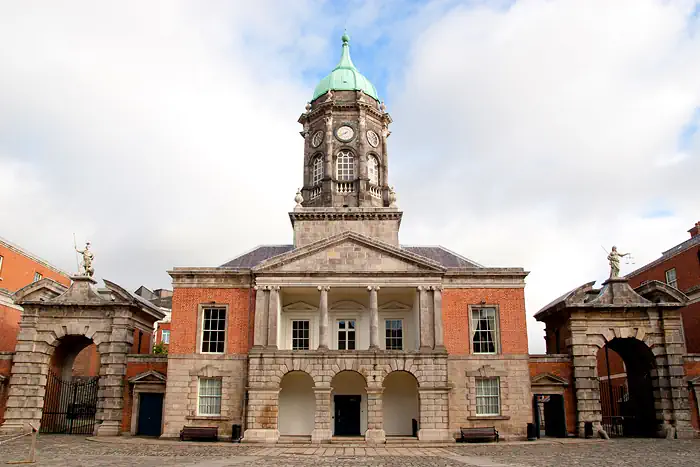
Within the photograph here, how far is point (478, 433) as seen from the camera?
1089 inches

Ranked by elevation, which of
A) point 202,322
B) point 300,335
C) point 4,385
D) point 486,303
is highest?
point 486,303

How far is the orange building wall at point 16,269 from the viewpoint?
121 feet

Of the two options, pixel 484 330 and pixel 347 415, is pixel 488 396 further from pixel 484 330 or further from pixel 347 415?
pixel 347 415

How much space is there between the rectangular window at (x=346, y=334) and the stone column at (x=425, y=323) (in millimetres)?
4448

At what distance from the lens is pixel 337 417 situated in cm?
3084

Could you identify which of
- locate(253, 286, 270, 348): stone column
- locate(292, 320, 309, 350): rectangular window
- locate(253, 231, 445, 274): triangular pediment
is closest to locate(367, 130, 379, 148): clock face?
locate(253, 231, 445, 274): triangular pediment

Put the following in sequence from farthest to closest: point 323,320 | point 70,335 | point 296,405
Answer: point 70,335 < point 296,405 < point 323,320

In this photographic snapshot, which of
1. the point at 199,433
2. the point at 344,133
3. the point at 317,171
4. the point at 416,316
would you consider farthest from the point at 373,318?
the point at 344,133

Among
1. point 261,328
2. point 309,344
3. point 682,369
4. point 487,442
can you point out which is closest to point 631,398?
point 682,369

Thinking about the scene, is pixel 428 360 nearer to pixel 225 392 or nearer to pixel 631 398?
pixel 225 392

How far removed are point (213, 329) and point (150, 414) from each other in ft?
16.9

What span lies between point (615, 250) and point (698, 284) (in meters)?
6.64

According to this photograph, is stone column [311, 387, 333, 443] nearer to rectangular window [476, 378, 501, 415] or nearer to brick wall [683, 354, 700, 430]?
rectangular window [476, 378, 501, 415]

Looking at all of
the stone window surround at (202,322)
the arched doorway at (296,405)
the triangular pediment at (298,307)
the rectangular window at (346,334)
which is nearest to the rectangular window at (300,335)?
the triangular pediment at (298,307)
